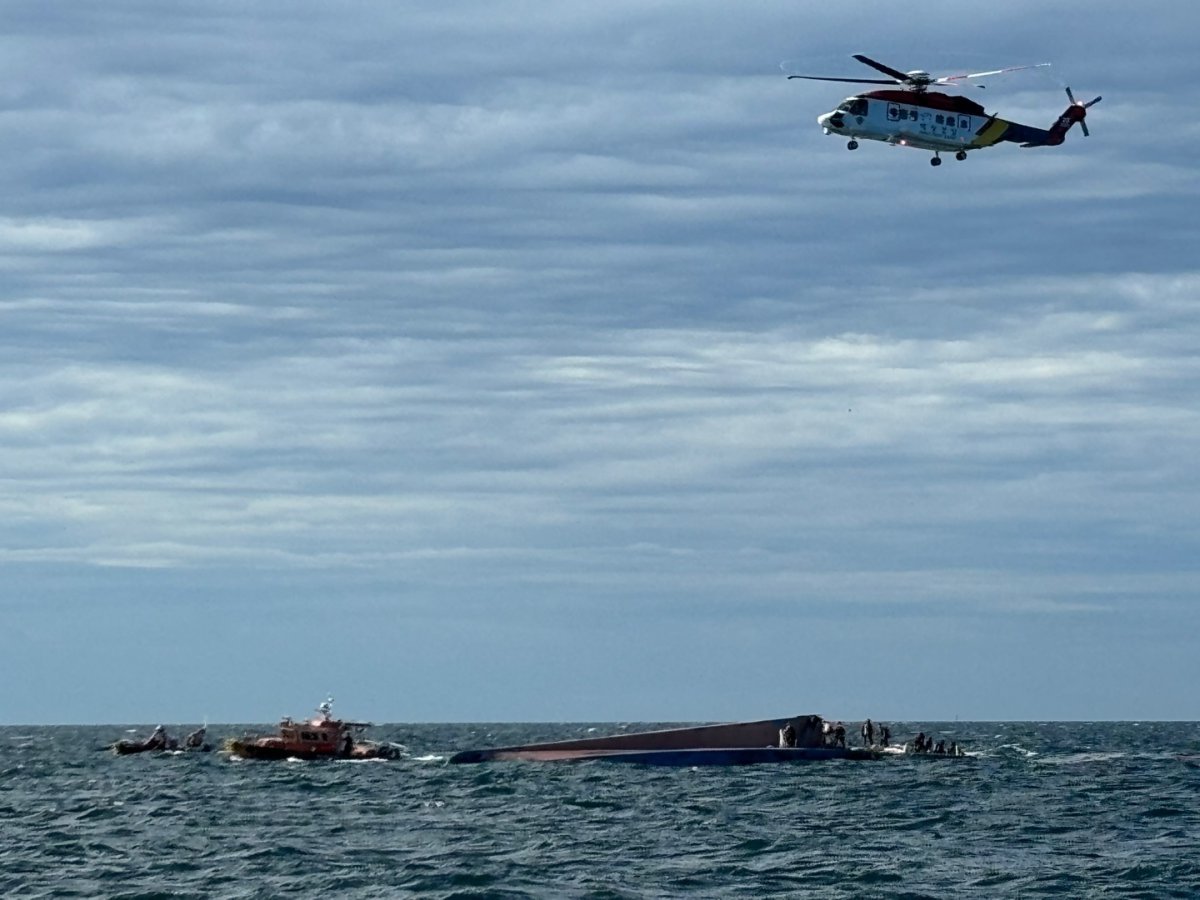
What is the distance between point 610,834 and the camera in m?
68.2

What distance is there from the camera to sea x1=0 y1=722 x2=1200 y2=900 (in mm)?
53969

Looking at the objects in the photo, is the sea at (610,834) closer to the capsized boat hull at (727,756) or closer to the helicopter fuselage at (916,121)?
the capsized boat hull at (727,756)

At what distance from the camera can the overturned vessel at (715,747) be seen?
117 meters

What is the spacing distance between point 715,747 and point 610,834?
2323 inches

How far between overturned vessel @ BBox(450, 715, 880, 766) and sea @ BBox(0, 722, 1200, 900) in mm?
4877

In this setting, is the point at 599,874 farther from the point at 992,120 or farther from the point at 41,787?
the point at 41,787

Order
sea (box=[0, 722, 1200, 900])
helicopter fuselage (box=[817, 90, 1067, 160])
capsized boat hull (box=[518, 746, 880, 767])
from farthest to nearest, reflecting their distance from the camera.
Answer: capsized boat hull (box=[518, 746, 880, 767]) → helicopter fuselage (box=[817, 90, 1067, 160]) → sea (box=[0, 722, 1200, 900])

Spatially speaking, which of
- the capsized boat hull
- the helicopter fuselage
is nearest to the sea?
the capsized boat hull

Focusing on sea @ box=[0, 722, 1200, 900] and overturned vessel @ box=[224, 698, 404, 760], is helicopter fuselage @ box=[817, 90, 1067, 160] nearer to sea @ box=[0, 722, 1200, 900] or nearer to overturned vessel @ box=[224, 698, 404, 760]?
sea @ box=[0, 722, 1200, 900]

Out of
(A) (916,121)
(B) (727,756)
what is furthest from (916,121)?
(B) (727,756)

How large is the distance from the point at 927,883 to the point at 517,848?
51.1 ft

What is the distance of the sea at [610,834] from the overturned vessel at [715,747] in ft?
16.0

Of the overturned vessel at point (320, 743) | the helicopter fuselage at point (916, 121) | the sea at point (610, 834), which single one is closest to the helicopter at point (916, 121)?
the helicopter fuselage at point (916, 121)

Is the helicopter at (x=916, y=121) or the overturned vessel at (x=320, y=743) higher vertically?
the helicopter at (x=916, y=121)
